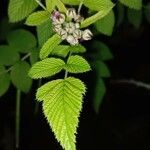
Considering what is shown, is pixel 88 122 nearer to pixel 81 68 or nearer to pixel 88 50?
pixel 88 50

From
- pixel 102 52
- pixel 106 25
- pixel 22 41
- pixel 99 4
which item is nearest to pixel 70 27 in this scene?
pixel 99 4

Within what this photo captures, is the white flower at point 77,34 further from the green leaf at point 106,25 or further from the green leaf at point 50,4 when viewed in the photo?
the green leaf at point 106,25

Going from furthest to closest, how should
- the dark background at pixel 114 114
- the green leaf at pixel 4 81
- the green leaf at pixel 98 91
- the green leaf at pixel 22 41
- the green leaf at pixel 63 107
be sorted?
1. the dark background at pixel 114 114
2. the green leaf at pixel 98 91
3. the green leaf at pixel 22 41
4. the green leaf at pixel 4 81
5. the green leaf at pixel 63 107

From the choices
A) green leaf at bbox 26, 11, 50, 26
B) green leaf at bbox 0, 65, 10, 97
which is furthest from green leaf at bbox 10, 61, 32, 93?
green leaf at bbox 26, 11, 50, 26

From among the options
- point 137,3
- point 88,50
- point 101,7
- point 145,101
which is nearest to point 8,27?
point 88,50

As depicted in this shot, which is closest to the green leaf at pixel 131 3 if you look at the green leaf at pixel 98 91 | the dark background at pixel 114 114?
the green leaf at pixel 98 91
